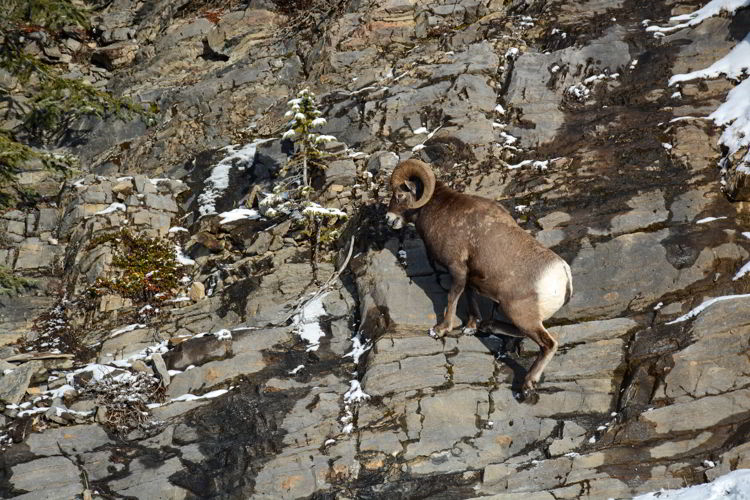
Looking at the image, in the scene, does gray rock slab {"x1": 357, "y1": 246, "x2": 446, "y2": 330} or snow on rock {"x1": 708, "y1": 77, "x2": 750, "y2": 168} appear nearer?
gray rock slab {"x1": 357, "y1": 246, "x2": 446, "y2": 330}

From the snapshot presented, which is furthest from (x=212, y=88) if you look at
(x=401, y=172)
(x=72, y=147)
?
(x=401, y=172)

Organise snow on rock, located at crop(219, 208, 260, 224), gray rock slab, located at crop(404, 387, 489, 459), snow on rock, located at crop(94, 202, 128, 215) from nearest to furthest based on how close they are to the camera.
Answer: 1. gray rock slab, located at crop(404, 387, 489, 459)
2. snow on rock, located at crop(219, 208, 260, 224)
3. snow on rock, located at crop(94, 202, 128, 215)

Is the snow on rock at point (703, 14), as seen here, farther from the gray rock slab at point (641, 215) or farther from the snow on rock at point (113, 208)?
the snow on rock at point (113, 208)

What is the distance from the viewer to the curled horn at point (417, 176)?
36.0 ft

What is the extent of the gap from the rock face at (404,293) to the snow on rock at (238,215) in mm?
111

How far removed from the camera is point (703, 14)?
1529 cm

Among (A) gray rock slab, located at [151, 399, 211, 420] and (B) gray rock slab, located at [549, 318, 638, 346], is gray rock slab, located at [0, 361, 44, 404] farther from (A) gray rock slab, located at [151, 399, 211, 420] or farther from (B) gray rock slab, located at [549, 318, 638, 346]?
(B) gray rock slab, located at [549, 318, 638, 346]

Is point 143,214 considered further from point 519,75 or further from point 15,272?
point 519,75

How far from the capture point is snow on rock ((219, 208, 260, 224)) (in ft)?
49.0

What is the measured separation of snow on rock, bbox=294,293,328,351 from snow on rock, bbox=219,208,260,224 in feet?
12.4

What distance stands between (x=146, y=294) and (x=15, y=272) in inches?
161

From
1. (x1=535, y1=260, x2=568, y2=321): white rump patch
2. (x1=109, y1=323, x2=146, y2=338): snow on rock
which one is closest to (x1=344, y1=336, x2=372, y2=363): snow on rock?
(x1=535, y1=260, x2=568, y2=321): white rump patch

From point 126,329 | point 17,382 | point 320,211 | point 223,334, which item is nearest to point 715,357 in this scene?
point 320,211

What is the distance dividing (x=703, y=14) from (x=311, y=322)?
1140cm
